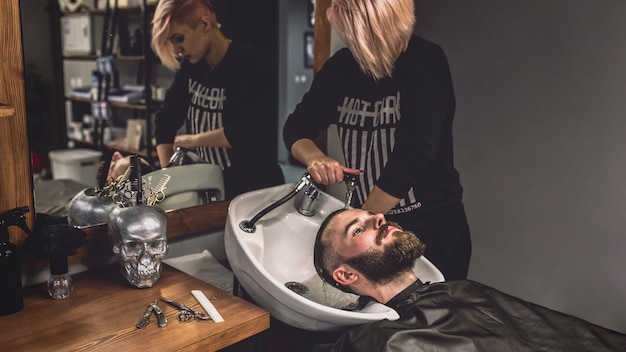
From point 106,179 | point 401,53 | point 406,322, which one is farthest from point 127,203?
point 401,53

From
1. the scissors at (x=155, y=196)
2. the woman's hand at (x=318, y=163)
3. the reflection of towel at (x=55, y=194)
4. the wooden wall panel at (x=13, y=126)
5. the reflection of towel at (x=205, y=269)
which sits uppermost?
the wooden wall panel at (x=13, y=126)

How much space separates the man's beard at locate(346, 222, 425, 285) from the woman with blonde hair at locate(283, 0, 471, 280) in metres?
0.27

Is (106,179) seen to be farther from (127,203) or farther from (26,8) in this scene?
(26,8)

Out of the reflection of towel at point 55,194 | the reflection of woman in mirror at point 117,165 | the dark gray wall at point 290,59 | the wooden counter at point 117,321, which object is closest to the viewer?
the wooden counter at point 117,321

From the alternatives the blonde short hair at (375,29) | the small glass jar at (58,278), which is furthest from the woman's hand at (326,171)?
the small glass jar at (58,278)

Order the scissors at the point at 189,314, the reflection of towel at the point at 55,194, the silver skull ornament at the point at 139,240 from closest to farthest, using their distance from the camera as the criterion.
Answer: the scissors at the point at 189,314 < the silver skull ornament at the point at 139,240 < the reflection of towel at the point at 55,194

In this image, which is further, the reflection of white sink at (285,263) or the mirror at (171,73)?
the mirror at (171,73)

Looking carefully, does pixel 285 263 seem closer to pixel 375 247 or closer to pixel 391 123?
pixel 375 247

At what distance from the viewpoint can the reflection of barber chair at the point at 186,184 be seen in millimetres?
1817

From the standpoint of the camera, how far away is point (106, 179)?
1729 mm

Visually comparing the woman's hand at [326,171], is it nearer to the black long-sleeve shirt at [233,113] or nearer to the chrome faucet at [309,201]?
the chrome faucet at [309,201]

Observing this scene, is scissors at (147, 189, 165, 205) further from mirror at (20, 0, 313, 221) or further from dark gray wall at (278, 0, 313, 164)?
dark gray wall at (278, 0, 313, 164)

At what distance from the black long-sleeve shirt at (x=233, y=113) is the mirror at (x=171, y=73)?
0.04 meters

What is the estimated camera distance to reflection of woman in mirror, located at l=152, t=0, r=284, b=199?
1820mm
